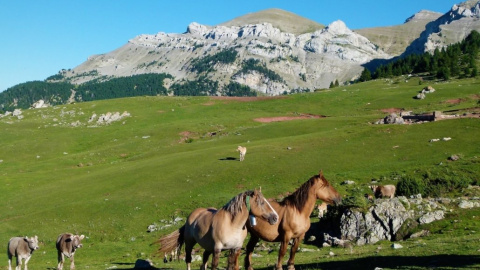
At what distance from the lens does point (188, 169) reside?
155 ft

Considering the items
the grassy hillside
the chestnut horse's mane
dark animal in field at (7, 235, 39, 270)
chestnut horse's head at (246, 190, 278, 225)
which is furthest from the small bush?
dark animal in field at (7, 235, 39, 270)

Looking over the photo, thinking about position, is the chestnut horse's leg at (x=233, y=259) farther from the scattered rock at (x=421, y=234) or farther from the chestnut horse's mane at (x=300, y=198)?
the scattered rock at (x=421, y=234)

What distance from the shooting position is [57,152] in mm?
73062

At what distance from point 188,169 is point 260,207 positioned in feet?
112

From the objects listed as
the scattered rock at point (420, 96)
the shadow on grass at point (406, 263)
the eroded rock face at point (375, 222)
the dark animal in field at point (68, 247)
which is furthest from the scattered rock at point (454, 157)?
the scattered rock at point (420, 96)

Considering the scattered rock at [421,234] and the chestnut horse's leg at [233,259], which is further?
the scattered rock at [421,234]

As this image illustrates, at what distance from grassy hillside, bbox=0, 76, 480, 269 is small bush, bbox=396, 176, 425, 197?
10.3 ft

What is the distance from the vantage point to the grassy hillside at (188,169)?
26.4 m

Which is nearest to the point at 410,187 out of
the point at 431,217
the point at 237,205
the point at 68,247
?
the point at 431,217

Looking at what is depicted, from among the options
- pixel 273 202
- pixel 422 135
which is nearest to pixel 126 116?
pixel 422 135

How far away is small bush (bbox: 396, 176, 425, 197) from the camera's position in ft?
112

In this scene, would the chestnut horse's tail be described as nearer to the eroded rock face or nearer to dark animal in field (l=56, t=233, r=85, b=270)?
dark animal in field (l=56, t=233, r=85, b=270)

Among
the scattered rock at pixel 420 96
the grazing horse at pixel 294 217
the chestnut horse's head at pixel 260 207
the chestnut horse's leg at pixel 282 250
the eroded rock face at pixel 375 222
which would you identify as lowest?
the eroded rock face at pixel 375 222

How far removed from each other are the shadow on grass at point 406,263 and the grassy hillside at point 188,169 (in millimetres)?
133
